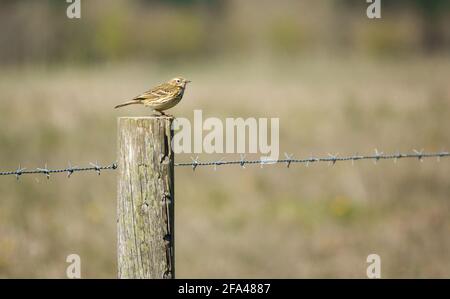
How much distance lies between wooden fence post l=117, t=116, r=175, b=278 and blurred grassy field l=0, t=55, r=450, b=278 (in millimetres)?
1493

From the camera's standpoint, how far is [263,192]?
11633 mm

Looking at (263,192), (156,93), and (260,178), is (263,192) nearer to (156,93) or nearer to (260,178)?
(260,178)

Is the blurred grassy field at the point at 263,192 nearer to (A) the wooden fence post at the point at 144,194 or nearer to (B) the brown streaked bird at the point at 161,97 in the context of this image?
(A) the wooden fence post at the point at 144,194

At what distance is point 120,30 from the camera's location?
34.3 metres

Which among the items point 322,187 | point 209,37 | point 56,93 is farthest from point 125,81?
point 209,37

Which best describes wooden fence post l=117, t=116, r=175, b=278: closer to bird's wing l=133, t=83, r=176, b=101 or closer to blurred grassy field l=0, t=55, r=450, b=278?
blurred grassy field l=0, t=55, r=450, b=278

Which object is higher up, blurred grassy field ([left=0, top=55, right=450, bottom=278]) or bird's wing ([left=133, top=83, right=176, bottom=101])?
bird's wing ([left=133, top=83, right=176, bottom=101])

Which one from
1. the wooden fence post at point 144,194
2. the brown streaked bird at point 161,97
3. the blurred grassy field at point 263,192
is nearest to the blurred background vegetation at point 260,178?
the blurred grassy field at point 263,192

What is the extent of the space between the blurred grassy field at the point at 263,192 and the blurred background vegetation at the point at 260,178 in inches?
1.1

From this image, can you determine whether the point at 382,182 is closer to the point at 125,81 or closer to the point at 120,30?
the point at 125,81

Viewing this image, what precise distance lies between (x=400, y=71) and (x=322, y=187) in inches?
460

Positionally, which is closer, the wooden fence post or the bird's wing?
the wooden fence post

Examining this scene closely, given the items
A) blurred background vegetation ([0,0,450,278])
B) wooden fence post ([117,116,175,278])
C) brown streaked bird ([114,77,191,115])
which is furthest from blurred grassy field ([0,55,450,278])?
brown streaked bird ([114,77,191,115])

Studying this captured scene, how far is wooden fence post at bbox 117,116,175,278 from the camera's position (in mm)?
4461
